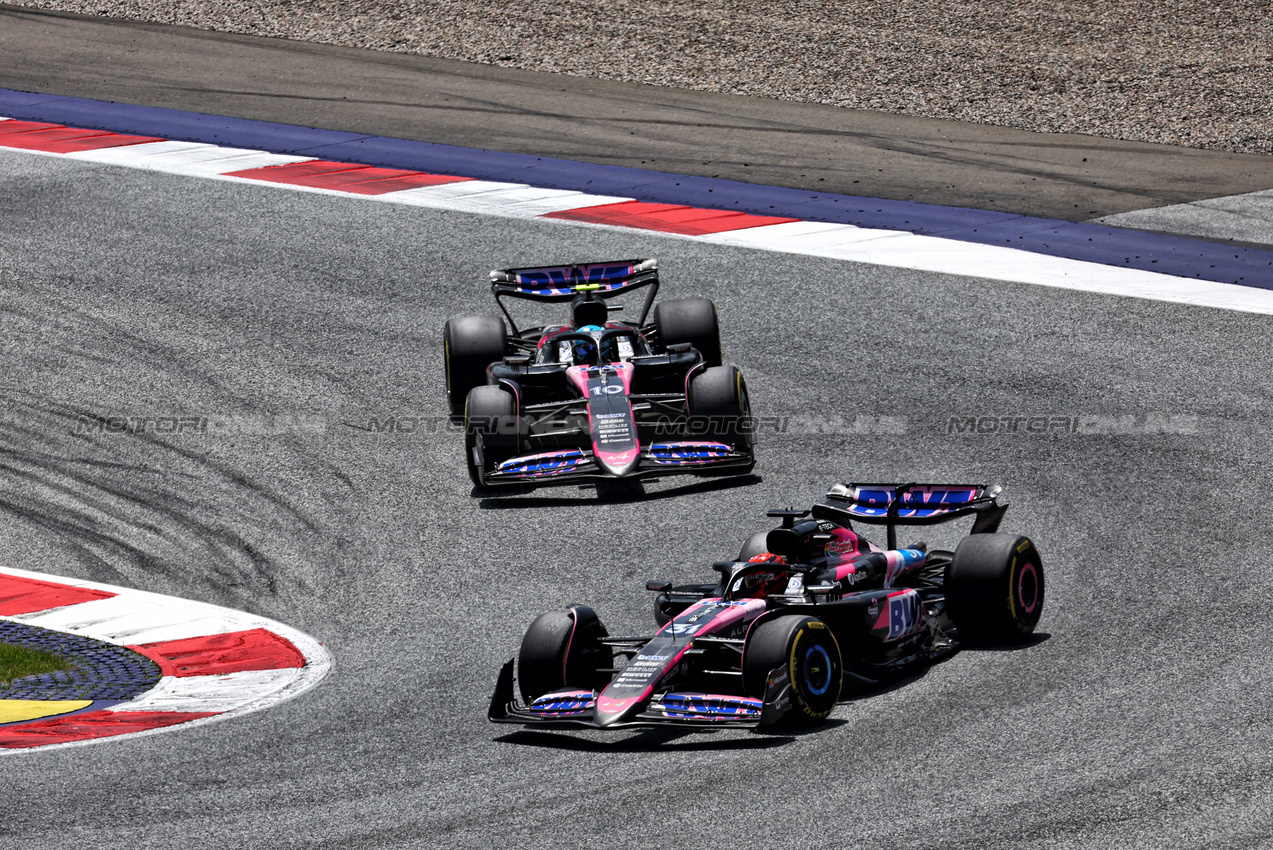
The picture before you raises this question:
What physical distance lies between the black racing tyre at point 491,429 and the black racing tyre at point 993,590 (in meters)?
4.52

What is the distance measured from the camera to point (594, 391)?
13039 millimetres

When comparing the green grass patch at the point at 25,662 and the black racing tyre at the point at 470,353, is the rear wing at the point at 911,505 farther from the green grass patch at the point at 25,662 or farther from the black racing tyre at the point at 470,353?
the black racing tyre at the point at 470,353

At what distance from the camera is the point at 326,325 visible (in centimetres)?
1680

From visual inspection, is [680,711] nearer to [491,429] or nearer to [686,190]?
[491,429]

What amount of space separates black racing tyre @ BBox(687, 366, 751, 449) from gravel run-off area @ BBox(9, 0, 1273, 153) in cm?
1225

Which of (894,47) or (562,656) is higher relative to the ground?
(894,47)

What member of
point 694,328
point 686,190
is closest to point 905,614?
point 694,328

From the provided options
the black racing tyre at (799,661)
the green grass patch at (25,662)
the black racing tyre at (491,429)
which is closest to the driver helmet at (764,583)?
the black racing tyre at (799,661)

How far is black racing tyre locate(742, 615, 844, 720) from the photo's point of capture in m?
8.00

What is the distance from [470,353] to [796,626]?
22.0 feet

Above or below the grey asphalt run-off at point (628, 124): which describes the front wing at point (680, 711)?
below

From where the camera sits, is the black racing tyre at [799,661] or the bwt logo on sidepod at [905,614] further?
the bwt logo on sidepod at [905,614]

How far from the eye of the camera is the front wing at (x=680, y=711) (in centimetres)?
787

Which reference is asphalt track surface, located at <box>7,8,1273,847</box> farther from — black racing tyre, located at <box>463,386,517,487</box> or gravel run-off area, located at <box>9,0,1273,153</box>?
gravel run-off area, located at <box>9,0,1273,153</box>
